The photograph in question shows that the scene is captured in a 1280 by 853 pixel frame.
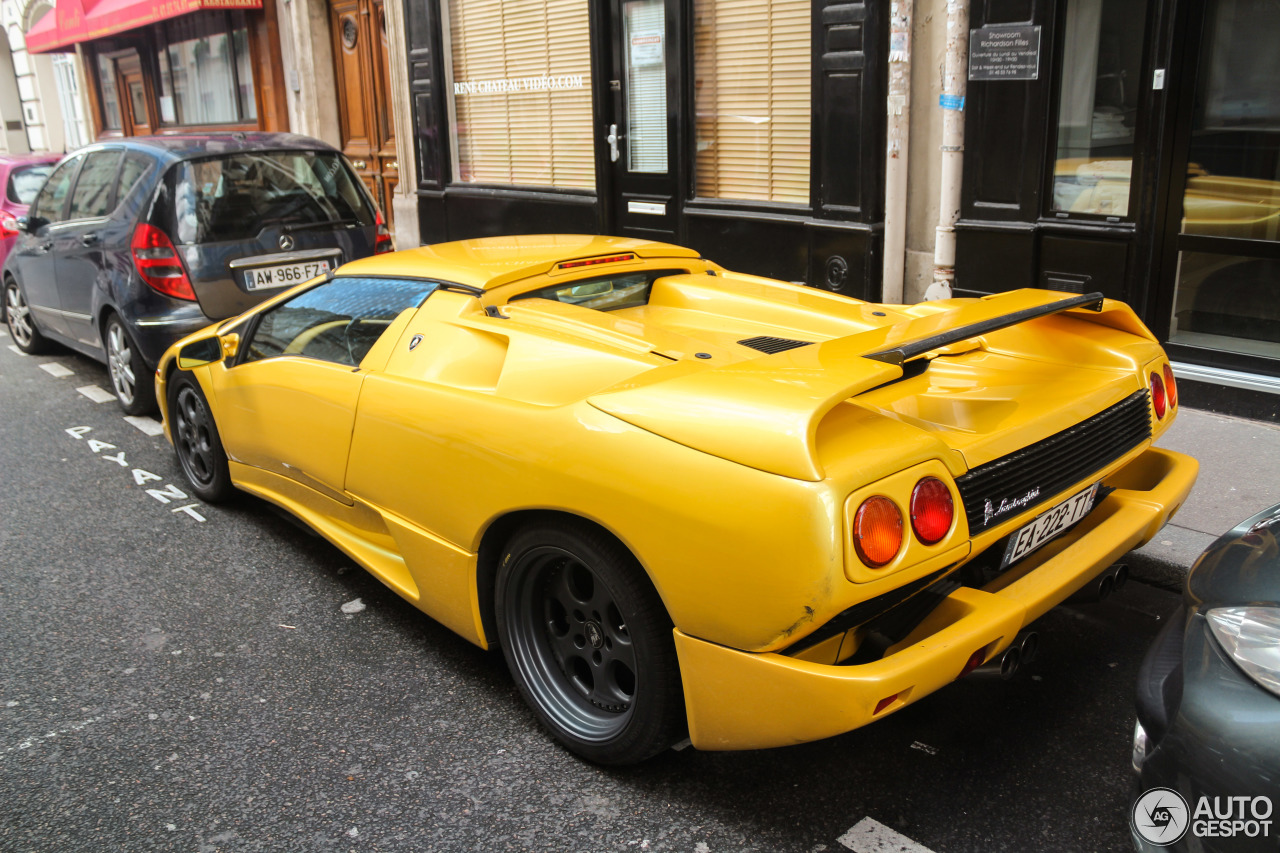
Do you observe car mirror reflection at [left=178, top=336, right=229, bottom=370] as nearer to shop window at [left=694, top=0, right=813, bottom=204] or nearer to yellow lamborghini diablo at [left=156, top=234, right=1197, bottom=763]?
yellow lamborghini diablo at [left=156, top=234, right=1197, bottom=763]

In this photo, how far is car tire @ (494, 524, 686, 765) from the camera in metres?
2.43

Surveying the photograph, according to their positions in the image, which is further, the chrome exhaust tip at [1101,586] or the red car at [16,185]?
the red car at [16,185]

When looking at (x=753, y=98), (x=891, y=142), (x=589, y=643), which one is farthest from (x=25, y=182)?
(x=589, y=643)

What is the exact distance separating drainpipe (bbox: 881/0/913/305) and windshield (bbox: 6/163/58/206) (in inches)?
296

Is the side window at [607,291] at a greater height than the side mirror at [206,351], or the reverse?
the side window at [607,291]

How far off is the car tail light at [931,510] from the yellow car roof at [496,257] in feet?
5.36

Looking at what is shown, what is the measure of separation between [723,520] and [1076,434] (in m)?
1.16

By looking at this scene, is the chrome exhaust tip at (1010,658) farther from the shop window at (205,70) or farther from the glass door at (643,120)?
the shop window at (205,70)

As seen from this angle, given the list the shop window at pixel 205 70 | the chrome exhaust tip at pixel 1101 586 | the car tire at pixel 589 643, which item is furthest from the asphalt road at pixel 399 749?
the shop window at pixel 205 70

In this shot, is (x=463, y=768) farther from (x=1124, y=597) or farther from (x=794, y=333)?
(x=1124, y=597)

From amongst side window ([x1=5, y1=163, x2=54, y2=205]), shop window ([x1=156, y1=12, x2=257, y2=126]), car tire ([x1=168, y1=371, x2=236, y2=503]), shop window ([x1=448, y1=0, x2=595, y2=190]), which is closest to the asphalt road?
car tire ([x1=168, y1=371, x2=236, y2=503])

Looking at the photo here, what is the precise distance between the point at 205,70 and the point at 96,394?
12016mm

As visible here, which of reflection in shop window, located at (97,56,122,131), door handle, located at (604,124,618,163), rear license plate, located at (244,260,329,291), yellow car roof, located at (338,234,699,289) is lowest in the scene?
rear license plate, located at (244,260,329,291)

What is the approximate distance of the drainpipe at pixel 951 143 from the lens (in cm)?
606
